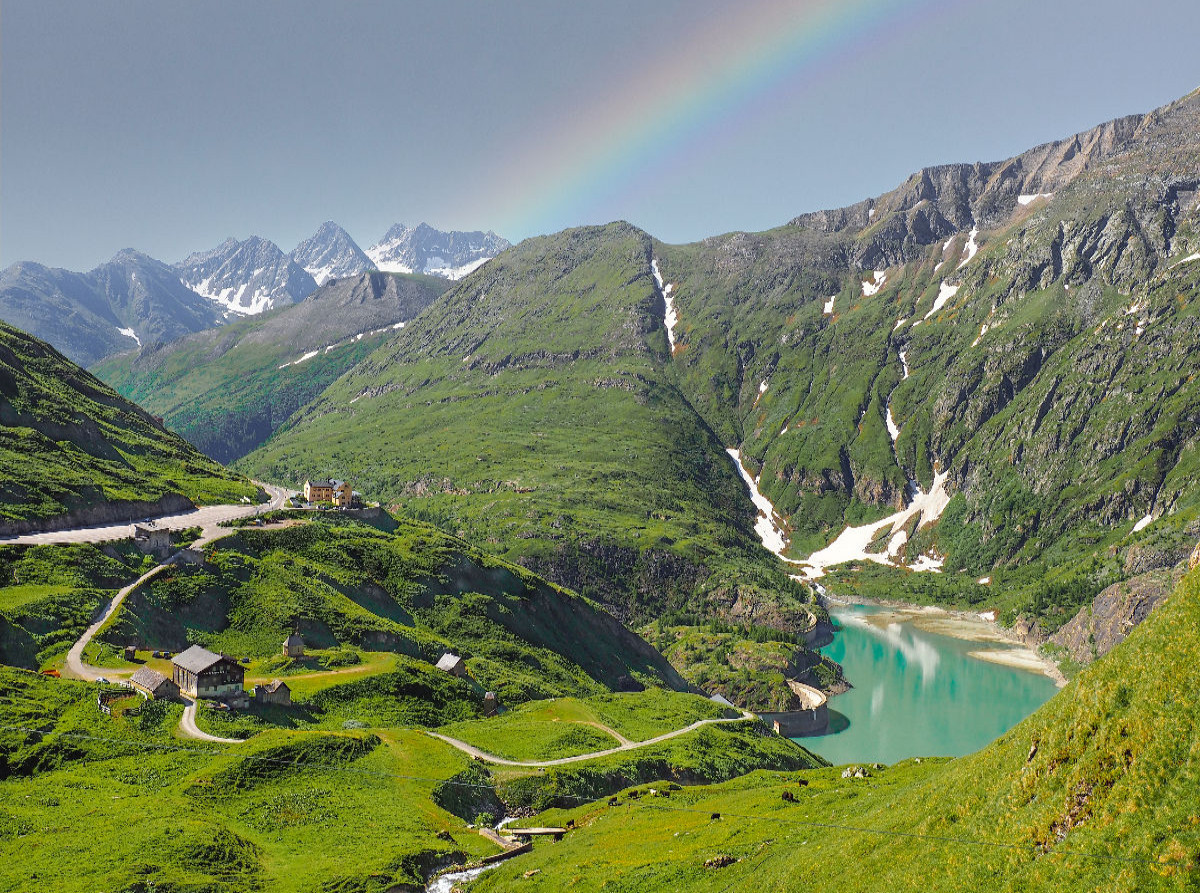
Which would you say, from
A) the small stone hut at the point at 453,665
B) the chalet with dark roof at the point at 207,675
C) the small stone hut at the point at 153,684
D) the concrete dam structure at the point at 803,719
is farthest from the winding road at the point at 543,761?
the concrete dam structure at the point at 803,719

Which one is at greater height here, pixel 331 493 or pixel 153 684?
pixel 331 493

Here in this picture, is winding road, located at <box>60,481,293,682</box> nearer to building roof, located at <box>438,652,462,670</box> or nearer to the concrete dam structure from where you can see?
building roof, located at <box>438,652,462,670</box>

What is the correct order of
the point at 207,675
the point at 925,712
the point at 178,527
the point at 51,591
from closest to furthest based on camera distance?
the point at 207,675
the point at 51,591
the point at 178,527
the point at 925,712

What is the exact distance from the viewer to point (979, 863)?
26828 mm

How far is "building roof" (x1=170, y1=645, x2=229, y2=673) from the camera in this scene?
67.8 metres

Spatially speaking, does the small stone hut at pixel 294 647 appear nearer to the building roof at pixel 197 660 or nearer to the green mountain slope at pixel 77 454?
the building roof at pixel 197 660

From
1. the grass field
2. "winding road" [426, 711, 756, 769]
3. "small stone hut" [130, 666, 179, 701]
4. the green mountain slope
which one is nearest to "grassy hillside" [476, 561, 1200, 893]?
"winding road" [426, 711, 756, 769]

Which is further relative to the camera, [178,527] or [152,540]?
[178,527]

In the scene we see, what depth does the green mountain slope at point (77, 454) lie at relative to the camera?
109188 millimetres

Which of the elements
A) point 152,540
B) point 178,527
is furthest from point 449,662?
point 178,527

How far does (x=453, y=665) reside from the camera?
94688 millimetres

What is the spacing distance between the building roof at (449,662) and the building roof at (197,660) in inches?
1199

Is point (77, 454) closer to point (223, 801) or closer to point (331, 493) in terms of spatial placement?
point (331, 493)

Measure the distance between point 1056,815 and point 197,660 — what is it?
67.4 metres
